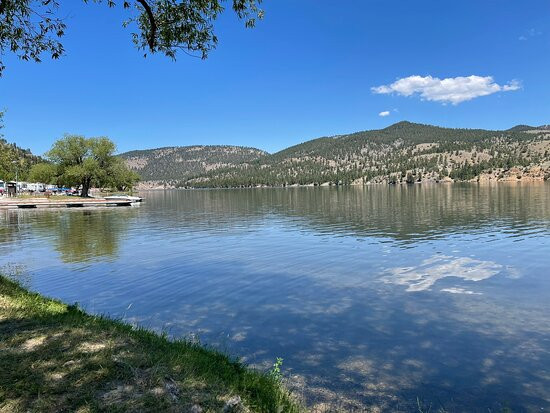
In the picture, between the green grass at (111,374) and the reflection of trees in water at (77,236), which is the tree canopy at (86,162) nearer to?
the reflection of trees in water at (77,236)

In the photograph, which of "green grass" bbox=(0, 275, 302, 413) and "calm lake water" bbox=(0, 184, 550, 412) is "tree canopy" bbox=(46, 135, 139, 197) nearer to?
"calm lake water" bbox=(0, 184, 550, 412)

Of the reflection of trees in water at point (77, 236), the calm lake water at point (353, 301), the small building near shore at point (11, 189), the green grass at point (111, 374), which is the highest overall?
the small building near shore at point (11, 189)

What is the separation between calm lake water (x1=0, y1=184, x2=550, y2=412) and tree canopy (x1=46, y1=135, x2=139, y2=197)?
70615mm

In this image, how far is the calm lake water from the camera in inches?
397

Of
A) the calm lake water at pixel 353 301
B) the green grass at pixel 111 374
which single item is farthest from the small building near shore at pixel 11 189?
the green grass at pixel 111 374

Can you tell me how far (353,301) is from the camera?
16.8 meters

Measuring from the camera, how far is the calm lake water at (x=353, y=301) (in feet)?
33.1

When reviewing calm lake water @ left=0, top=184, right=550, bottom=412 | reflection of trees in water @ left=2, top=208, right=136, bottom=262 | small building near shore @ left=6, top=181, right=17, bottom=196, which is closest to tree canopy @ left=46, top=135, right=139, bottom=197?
small building near shore @ left=6, top=181, right=17, bottom=196

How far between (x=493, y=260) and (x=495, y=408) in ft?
58.1

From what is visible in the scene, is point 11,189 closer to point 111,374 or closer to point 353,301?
point 353,301

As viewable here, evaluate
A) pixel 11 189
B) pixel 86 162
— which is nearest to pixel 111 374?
pixel 86 162

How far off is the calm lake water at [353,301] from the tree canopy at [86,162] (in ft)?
232

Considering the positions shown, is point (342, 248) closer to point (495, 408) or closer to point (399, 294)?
point (399, 294)

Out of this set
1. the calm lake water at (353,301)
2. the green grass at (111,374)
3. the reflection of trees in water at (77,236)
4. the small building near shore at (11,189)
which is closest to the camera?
the green grass at (111,374)
